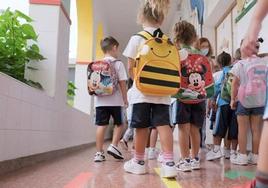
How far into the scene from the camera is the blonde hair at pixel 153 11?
2.51m

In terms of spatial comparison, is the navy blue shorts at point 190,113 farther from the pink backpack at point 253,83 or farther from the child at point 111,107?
the child at point 111,107

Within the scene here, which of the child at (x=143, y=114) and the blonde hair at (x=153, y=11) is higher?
the blonde hair at (x=153, y=11)

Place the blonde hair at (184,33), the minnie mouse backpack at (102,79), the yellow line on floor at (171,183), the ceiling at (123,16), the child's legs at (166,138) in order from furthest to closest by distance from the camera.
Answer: the ceiling at (123,16) < the minnie mouse backpack at (102,79) < the blonde hair at (184,33) < the child's legs at (166,138) < the yellow line on floor at (171,183)

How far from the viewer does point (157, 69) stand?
2.32 metres

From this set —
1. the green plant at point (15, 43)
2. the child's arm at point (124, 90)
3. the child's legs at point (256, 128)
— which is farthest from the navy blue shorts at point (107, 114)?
the child's legs at point (256, 128)

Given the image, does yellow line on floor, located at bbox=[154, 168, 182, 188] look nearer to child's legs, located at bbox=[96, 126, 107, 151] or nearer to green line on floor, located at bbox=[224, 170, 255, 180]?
green line on floor, located at bbox=[224, 170, 255, 180]

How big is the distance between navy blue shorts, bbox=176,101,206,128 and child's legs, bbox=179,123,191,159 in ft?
0.14

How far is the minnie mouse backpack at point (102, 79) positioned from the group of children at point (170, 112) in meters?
0.08

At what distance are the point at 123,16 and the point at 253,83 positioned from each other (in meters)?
7.46

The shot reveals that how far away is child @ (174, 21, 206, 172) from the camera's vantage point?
106 inches

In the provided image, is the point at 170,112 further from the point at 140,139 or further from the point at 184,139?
the point at 140,139

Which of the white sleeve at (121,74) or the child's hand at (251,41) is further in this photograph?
the white sleeve at (121,74)

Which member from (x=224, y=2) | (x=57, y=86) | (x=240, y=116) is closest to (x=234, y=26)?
(x=224, y=2)

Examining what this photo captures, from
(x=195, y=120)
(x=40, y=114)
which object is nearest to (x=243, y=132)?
(x=195, y=120)
